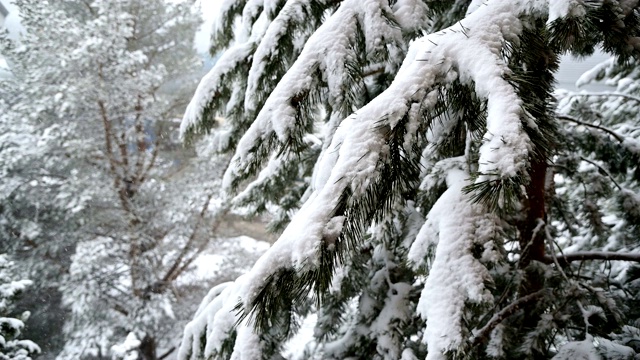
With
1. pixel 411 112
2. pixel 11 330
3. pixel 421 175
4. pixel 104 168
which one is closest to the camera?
pixel 411 112

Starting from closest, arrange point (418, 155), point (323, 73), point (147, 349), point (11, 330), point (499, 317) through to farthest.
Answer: point (418, 155) < point (323, 73) < point (499, 317) < point (11, 330) < point (147, 349)

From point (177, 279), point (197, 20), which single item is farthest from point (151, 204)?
point (197, 20)

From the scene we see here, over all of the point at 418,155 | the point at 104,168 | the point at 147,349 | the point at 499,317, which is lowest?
the point at 147,349

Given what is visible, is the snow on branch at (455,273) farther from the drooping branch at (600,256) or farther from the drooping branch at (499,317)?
the drooping branch at (600,256)

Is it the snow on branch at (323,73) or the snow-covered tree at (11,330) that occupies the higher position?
the snow on branch at (323,73)

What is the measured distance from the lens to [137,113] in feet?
23.1

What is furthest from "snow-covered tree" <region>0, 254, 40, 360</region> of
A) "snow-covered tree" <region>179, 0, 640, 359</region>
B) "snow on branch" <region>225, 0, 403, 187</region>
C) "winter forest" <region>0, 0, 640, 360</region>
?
"snow on branch" <region>225, 0, 403, 187</region>

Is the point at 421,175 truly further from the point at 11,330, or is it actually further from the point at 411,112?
the point at 11,330

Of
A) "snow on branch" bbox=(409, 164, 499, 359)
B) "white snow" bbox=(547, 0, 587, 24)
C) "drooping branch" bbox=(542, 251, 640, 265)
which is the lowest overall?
"drooping branch" bbox=(542, 251, 640, 265)

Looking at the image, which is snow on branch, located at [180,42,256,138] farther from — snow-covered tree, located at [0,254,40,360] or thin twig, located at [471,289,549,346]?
snow-covered tree, located at [0,254,40,360]

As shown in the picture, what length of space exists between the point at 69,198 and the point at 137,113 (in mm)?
1748

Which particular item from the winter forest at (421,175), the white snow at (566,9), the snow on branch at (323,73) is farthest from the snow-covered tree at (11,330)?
the white snow at (566,9)

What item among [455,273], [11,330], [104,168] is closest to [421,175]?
[455,273]

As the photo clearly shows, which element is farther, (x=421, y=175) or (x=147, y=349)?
(x=147, y=349)
